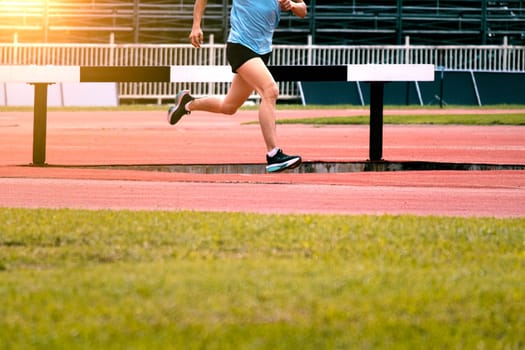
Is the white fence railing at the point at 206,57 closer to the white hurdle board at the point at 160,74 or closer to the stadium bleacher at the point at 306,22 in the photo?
the stadium bleacher at the point at 306,22

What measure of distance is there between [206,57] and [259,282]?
130ft

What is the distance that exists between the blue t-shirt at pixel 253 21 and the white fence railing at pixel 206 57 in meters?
31.2

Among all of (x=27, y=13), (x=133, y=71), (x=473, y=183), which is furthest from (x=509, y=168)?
(x=27, y=13)

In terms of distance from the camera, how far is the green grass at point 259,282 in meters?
5.26

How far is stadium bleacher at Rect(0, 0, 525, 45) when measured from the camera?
48.0m

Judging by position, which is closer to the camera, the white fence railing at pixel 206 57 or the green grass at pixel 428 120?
the green grass at pixel 428 120

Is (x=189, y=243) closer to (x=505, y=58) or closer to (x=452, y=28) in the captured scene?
(x=505, y=58)

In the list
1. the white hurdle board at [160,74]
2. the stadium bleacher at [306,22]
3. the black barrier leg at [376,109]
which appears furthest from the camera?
the stadium bleacher at [306,22]

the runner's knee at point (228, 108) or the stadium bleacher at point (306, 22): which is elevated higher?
the stadium bleacher at point (306, 22)

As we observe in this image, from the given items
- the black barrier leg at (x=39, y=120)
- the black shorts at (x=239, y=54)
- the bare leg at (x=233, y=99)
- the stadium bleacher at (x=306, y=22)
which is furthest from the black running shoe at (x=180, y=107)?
the stadium bleacher at (x=306, y=22)

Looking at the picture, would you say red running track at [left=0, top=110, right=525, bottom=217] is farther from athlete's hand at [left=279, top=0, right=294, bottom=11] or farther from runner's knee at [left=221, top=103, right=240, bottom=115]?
athlete's hand at [left=279, top=0, right=294, bottom=11]

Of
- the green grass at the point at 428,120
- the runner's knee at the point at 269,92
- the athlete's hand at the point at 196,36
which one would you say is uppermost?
the athlete's hand at the point at 196,36

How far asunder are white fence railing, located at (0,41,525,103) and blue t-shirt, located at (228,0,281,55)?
31.2 m

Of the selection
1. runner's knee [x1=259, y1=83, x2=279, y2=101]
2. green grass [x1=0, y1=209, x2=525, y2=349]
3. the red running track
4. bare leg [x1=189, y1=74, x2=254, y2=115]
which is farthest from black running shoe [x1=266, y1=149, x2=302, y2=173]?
green grass [x1=0, y1=209, x2=525, y2=349]
